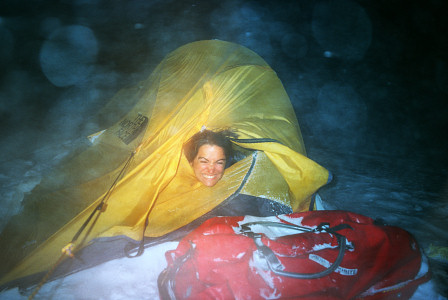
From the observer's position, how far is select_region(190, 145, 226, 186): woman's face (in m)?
1.75

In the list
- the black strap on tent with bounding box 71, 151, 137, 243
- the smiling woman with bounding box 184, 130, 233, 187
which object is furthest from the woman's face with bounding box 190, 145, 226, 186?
the black strap on tent with bounding box 71, 151, 137, 243

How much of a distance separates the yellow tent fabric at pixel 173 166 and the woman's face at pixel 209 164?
75 mm

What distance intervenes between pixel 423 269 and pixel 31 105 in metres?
4.73

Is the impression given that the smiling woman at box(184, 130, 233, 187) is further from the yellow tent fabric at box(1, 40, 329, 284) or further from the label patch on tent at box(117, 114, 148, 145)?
the label patch on tent at box(117, 114, 148, 145)

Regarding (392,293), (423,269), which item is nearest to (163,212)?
(392,293)

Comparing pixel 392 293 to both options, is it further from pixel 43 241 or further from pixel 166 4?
pixel 166 4

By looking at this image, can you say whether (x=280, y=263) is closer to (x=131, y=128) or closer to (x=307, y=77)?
(x=131, y=128)

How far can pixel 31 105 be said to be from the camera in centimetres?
348

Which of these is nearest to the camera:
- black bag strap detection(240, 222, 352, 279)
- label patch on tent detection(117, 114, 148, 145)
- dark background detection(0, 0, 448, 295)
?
black bag strap detection(240, 222, 352, 279)

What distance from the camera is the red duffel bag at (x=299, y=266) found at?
3.53ft

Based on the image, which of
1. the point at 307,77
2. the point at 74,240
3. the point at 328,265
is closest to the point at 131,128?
the point at 74,240

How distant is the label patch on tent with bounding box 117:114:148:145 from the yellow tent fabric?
11mm

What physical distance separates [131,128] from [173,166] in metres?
0.71

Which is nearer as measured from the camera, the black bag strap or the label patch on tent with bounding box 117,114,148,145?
the black bag strap
